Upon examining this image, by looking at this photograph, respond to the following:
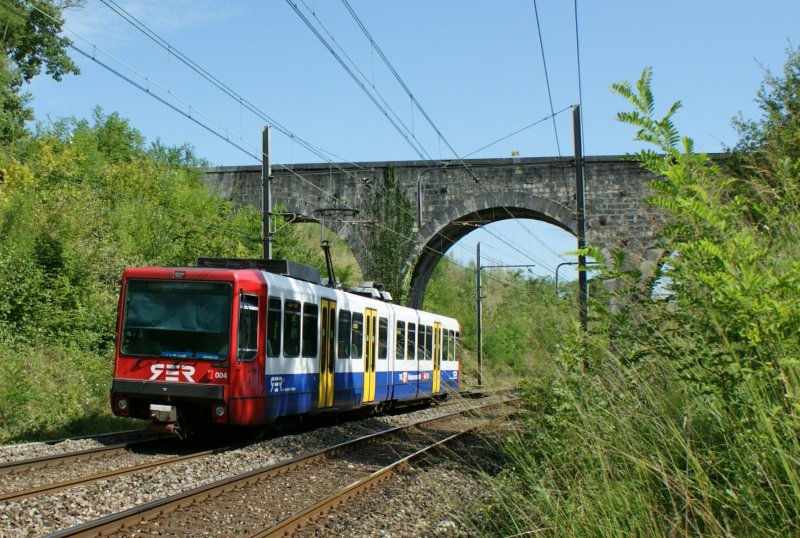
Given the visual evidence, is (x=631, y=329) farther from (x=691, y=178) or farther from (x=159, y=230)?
(x=159, y=230)

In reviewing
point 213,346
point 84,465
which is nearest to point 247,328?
point 213,346

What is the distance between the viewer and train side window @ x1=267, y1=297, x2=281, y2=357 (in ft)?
41.6

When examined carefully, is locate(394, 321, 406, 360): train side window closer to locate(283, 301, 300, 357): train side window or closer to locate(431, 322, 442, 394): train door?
locate(431, 322, 442, 394): train door

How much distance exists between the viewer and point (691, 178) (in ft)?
14.8

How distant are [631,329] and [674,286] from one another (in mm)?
648

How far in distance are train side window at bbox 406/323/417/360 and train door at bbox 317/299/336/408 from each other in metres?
5.91

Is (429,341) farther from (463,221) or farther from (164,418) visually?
(164,418)

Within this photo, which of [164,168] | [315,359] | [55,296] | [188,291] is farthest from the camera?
[164,168]

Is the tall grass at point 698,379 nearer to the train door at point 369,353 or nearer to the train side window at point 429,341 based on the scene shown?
the train door at point 369,353

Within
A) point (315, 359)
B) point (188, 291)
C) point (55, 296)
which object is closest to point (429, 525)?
point (188, 291)

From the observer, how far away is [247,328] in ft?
39.8

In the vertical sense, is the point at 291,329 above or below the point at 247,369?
above

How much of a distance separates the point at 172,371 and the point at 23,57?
95.1 ft

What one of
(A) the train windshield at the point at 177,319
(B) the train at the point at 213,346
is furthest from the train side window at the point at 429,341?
(A) the train windshield at the point at 177,319
